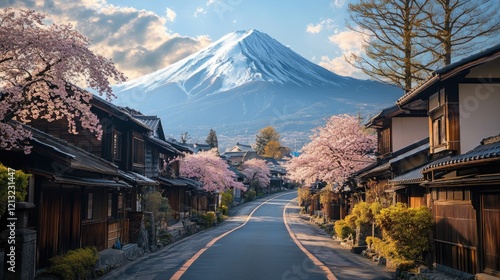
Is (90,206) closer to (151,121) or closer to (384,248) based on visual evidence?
(384,248)

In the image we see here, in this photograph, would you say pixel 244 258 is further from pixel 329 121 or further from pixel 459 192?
pixel 329 121

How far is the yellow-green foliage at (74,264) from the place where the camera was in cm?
1210

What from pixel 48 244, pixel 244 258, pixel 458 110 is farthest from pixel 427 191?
pixel 48 244

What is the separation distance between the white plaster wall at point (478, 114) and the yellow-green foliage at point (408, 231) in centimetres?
220

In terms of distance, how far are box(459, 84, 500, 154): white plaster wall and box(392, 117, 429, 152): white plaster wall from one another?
29.3ft

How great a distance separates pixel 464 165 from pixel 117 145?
674 inches

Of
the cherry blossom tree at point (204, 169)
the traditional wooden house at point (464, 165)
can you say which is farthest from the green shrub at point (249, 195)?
the traditional wooden house at point (464, 165)

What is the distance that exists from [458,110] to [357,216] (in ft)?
34.2

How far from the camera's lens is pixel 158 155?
36.3 metres

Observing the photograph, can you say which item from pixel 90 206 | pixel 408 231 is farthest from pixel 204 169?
pixel 408 231

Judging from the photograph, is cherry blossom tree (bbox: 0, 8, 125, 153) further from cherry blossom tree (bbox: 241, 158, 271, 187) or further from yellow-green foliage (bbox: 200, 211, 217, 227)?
cherry blossom tree (bbox: 241, 158, 271, 187)

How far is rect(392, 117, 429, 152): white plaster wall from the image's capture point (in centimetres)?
2283

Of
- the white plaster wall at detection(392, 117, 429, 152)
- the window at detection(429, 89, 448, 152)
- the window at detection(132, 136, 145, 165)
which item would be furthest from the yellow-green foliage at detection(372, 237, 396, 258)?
the window at detection(132, 136, 145, 165)

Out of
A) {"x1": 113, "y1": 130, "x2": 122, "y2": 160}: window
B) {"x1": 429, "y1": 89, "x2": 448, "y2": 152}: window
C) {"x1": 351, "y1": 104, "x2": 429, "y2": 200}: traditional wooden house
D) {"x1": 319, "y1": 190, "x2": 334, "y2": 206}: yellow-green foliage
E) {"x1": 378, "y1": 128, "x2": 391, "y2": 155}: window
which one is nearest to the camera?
{"x1": 429, "y1": 89, "x2": 448, "y2": 152}: window
